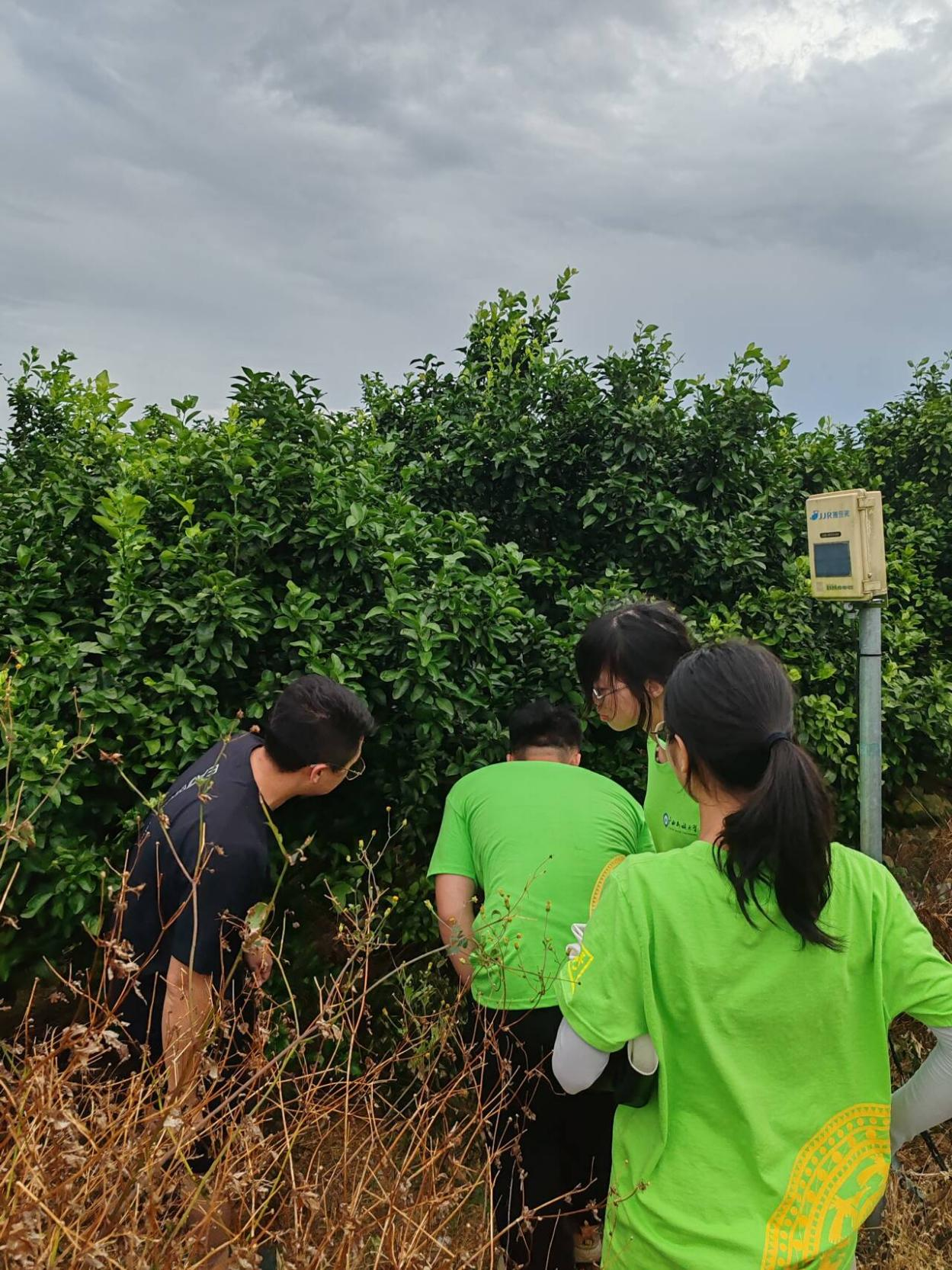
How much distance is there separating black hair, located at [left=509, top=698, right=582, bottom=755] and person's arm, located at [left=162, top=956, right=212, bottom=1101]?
43.5 inches

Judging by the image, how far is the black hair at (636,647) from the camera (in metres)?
2.36

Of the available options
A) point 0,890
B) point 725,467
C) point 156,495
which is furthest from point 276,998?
point 725,467

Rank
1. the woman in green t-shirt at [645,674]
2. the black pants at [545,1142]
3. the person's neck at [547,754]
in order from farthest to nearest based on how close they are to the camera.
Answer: the person's neck at [547,754], the woman in green t-shirt at [645,674], the black pants at [545,1142]

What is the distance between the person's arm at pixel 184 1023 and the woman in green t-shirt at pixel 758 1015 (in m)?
0.61

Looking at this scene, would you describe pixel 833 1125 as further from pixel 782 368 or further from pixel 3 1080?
pixel 782 368

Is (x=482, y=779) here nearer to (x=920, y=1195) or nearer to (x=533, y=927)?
(x=533, y=927)

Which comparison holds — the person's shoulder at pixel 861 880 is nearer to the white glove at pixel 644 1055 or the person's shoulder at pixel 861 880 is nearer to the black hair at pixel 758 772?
the black hair at pixel 758 772

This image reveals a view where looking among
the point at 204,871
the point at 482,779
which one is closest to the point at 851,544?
the point at 482,779

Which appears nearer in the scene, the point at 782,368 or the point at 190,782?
the point at 190,782

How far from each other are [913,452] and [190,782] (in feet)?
19.5

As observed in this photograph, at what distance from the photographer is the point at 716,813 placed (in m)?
1.51

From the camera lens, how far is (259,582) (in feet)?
10.0

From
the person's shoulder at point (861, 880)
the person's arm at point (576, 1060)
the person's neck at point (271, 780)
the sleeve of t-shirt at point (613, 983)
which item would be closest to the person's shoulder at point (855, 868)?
the person's shoulder at point (861, 880)

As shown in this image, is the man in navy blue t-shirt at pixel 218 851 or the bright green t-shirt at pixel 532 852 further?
the bright green t-shirt at pixel 532 852
